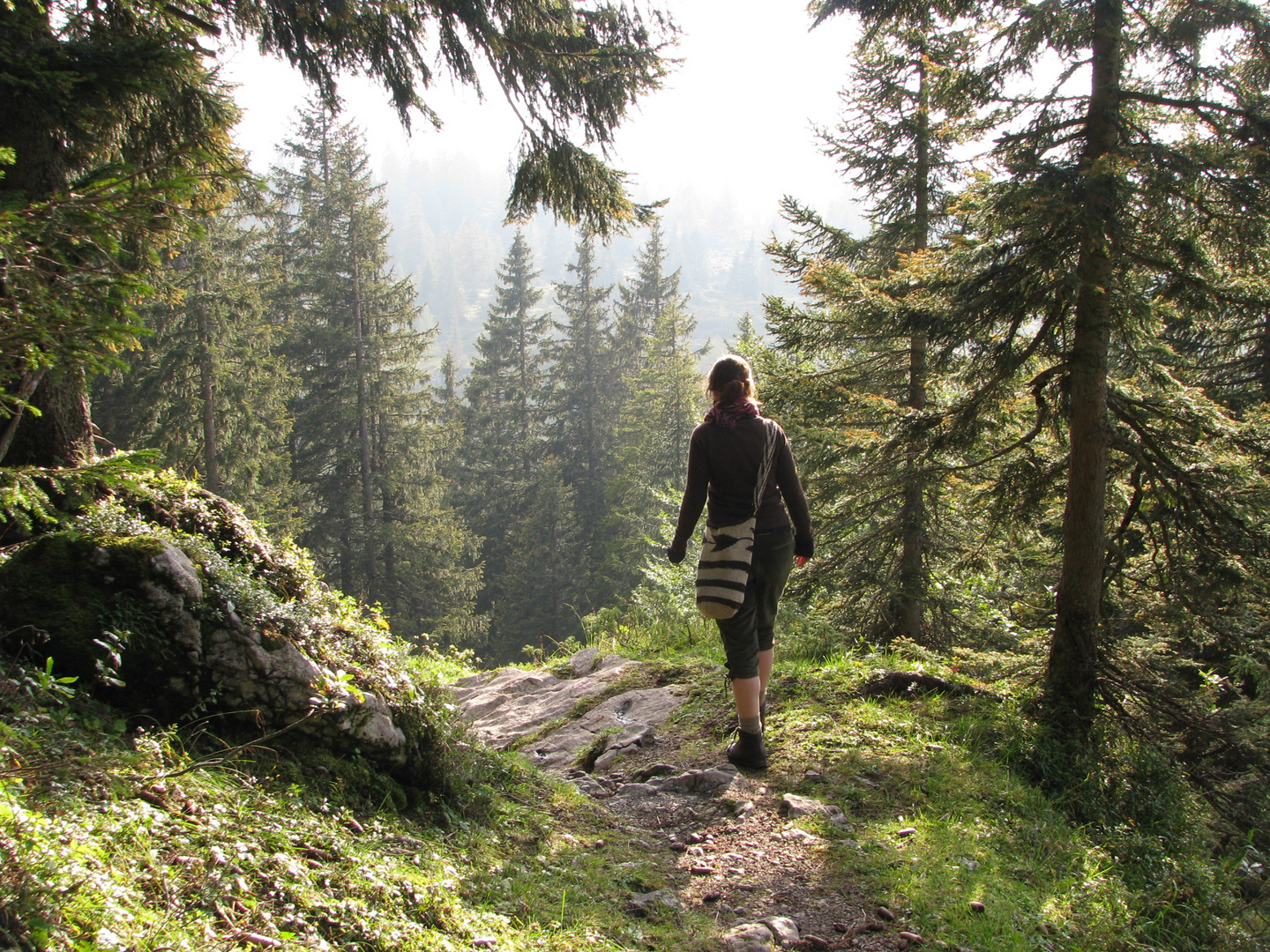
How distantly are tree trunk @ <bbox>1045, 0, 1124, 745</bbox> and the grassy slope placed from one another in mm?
423

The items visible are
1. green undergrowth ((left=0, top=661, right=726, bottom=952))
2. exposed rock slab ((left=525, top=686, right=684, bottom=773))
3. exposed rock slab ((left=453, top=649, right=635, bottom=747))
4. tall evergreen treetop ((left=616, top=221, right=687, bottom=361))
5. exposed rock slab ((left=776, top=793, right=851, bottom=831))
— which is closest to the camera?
green undergrowth ((left=0, top=661, right=726, bottom=952))

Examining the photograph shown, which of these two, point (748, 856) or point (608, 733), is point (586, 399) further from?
point (748, 856)

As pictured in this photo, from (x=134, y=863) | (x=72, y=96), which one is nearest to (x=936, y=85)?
(x=72, y=96)

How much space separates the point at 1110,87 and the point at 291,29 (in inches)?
239

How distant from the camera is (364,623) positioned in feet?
13.5

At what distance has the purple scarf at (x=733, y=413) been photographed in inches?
172

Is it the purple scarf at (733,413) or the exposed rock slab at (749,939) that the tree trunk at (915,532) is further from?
the exposed rock slab at (749,939)

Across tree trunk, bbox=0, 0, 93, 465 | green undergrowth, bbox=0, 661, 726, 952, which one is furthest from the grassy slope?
tree trunk, bbox=0, 0, 93, 465

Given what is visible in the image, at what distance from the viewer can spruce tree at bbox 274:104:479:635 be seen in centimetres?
2538

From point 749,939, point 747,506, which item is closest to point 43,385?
point 747,506

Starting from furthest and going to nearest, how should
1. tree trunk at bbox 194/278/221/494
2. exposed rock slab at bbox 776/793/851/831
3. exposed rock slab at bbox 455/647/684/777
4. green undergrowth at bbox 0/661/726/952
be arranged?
tree trunk at bbox 194/278/221/494 → exposed rock slab at bbox 455/647/684/777 → exposed rock slab at bbox 776/793/851/831 → green undergrowth at bbox 0/661/726/952

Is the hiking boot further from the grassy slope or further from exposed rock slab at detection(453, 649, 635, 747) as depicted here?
exposed rock slab at detection(453, 649, 635, 747)

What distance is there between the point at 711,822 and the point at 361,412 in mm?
23781

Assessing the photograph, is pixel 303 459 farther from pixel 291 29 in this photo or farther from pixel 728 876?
pixel 728 876
